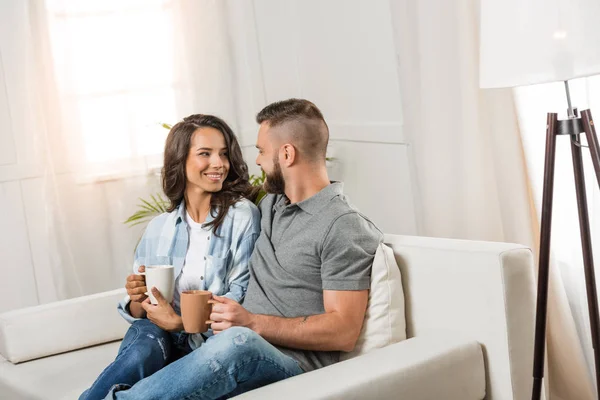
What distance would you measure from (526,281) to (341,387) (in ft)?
1.82

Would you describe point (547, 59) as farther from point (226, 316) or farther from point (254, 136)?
point (254, 136)

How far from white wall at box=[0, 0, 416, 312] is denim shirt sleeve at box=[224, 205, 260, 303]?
3.61 feet

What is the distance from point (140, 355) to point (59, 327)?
23.3 inches

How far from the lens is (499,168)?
2678 mm

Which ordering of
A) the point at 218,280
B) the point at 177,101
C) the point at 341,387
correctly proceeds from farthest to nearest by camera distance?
the point at 177,101, the point at 218,280, the point at 341,387

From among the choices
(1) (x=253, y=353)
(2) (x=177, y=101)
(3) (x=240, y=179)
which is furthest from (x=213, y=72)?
(1) (x=253, y=353)

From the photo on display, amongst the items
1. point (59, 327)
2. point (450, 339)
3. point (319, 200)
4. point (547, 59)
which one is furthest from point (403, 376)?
point (59, 327)

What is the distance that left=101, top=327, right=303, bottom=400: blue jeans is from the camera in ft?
6.22

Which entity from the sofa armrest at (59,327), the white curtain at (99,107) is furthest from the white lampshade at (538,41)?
the white curtain at (99,107)

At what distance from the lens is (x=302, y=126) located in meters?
2.28

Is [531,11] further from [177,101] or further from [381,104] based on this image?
[177,101]

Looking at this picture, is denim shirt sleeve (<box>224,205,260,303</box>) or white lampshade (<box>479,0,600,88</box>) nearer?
white lampshade (<box>479,0,600,88</box>)

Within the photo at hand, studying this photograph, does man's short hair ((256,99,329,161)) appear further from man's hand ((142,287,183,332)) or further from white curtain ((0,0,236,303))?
white curtain ((0,0,236,303))

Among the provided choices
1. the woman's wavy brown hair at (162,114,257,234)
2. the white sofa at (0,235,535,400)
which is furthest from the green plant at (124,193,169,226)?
the white sofa at (0,235,535,400)
